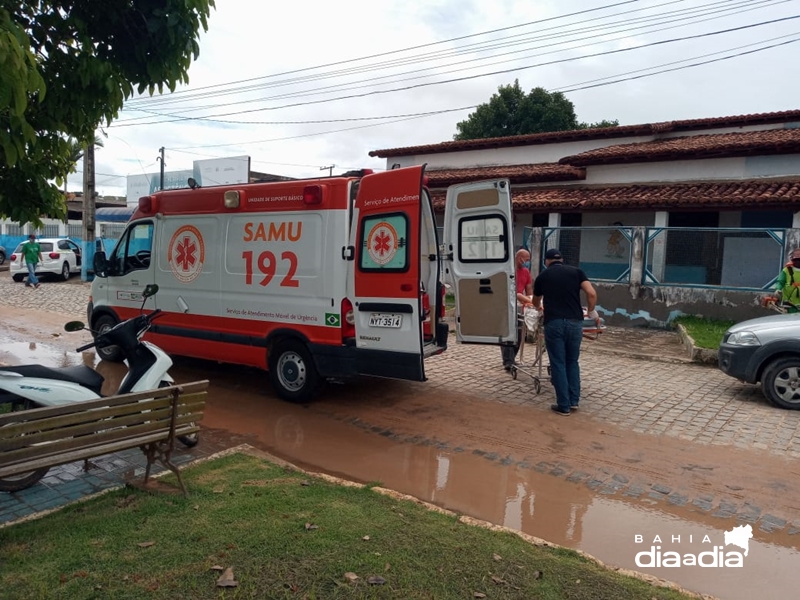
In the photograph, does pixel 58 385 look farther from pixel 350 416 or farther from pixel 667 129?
pixel 667 129

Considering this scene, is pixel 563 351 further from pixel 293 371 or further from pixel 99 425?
pixel 99 425

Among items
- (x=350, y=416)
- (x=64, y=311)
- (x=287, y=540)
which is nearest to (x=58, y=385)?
(x=287, y=540)

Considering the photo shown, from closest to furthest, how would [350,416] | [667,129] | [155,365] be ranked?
[155,365] → [350,416] → [667,129]

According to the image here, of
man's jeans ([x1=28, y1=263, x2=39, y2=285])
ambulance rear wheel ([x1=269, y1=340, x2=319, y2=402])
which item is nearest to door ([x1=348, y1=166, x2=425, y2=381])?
ambulance rear wheel ([x1=269, y1=340, x2=319, y2=402])

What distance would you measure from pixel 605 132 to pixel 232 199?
1552cm

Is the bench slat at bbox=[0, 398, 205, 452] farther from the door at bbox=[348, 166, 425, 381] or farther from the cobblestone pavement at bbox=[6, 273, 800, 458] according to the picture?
the cobblestone pavement at bbox=[6, 273, 800, 458]

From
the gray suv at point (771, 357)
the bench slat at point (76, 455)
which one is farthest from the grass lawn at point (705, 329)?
the bench slat at point (76, 455)

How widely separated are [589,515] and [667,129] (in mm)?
17287

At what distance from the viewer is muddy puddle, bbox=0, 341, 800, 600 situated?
3.64m

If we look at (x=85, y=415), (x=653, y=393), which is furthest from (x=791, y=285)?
(x=85, y=415)

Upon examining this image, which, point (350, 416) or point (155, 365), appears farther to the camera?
point (350, 416)

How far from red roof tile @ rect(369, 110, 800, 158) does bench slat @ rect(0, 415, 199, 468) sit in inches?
716

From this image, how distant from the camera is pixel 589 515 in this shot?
4.31 m

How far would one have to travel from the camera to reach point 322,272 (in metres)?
6.48
